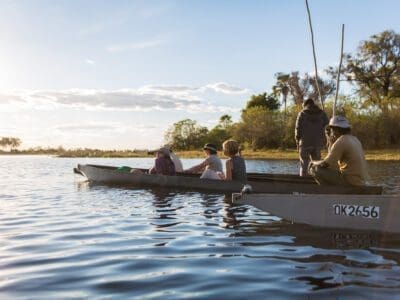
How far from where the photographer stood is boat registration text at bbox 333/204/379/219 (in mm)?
8258

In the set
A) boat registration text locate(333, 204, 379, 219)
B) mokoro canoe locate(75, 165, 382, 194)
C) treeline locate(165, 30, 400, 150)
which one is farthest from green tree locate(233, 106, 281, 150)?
boat registration text locate(333, 204, 379, 219)

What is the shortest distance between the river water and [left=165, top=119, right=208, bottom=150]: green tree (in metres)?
81.0

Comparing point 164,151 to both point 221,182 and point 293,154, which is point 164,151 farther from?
point 293,154

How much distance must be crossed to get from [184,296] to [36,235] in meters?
4.37

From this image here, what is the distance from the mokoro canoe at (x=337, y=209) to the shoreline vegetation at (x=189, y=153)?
3391cm

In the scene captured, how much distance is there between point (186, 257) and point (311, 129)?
29.0ft

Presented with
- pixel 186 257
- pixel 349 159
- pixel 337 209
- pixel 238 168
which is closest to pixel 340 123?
pixel 349 159

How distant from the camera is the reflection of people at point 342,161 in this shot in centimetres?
902

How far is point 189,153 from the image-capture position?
74250 mm

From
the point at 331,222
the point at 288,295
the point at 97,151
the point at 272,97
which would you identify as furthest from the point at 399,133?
the point at 288,295

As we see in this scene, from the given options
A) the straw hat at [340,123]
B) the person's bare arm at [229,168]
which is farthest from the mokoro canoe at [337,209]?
the person's bare arm at [229,168]

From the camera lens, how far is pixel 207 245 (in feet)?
25.7

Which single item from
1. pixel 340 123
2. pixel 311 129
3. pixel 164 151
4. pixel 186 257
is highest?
pixel 311 129

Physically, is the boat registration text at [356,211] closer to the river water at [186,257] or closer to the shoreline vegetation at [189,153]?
the river water at [186,257]
